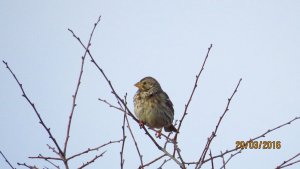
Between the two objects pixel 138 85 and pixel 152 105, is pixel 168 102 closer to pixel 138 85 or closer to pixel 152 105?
pixel 152 105

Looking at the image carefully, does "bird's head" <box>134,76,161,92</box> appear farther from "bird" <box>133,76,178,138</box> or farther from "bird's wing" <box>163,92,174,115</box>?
"bird's wing" <box>163,92,174,115</box>

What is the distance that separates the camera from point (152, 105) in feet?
26.8

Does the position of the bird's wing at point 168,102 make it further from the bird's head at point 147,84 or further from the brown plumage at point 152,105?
the bird's head at point 147,84

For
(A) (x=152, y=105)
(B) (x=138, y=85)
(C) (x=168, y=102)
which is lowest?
(A) (x=152, y=105)

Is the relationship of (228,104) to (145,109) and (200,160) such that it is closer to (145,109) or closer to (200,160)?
(200,160)

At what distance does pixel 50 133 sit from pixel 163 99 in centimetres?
505

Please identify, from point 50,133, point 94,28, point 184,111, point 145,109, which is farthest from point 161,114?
point 50,133

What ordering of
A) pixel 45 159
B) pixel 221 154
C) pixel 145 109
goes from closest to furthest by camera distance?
pixel 45 159
pixel 221 154
pixel 145 109

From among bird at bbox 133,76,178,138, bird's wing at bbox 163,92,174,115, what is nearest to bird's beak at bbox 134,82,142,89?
bird at bbox 133,76,178,138

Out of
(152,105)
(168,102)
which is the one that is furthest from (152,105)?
(168,102)

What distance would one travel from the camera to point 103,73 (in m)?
4.52

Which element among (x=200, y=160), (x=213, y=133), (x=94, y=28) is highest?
(x=94, y=28)

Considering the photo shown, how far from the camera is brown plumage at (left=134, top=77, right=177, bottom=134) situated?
8078 millimetres

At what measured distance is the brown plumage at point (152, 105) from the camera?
808 cm
